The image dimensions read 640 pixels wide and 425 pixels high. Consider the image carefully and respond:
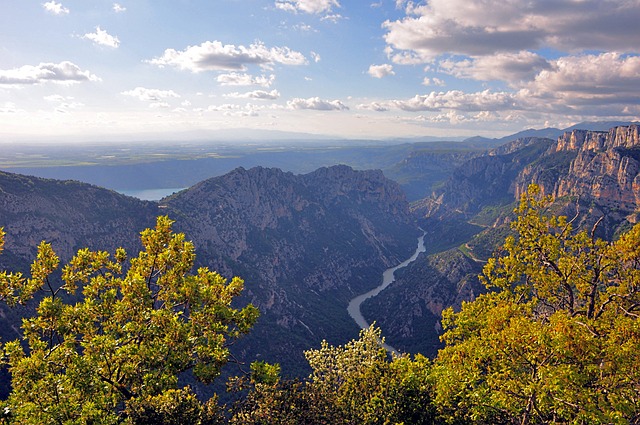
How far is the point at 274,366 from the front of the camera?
2772 cm

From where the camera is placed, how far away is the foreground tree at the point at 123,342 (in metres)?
20.8

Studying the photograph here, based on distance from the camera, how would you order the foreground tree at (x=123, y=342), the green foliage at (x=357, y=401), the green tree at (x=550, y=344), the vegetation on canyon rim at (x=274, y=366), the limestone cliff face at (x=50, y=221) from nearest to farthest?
the foreground tree at (x=123, y=342)
the green tree at (x=550, y=344)
the vegetation on canyon rim at (x=274, y=366)
the green foliage at (x=357, y=401)
the limestone cliff face at (x=50, y=221)

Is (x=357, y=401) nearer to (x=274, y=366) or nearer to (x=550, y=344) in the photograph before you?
(x=274, y=366)

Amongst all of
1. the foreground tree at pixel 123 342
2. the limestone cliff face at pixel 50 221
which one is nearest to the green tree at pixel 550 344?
the foreground tree at pixel 123 342

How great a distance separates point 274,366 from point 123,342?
10.5m

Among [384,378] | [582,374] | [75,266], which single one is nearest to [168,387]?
[75,266]

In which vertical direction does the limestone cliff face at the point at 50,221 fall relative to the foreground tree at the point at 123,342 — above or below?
below

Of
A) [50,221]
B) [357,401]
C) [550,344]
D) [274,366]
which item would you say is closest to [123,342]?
[274,366]

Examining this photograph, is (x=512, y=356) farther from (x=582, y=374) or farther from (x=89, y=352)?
(x=89, y=352)

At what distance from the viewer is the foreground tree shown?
20.8 m

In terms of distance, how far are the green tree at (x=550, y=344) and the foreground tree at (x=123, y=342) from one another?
17.3 meters

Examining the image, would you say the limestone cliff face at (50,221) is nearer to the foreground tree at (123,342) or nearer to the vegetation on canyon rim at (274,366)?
the foreground tree at (123,342)

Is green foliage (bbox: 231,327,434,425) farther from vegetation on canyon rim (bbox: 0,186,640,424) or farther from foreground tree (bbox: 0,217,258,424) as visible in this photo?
foreground tree (bbox: 0,217,258,424)

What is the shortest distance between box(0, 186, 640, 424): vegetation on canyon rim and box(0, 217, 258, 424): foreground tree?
0.09 metres
